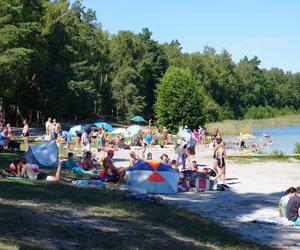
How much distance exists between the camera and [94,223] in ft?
30.2

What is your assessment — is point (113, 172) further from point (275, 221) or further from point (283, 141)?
point (283, 141)

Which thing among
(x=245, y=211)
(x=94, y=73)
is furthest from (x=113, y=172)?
(x=94, y=73)

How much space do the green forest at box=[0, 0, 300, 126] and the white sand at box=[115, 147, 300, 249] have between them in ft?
73.0

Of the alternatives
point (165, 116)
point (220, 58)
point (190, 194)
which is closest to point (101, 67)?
point (165, 116)

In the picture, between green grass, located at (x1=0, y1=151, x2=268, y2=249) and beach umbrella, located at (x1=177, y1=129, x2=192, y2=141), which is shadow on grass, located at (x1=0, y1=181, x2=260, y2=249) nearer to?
green grass, located at (x1=0, y1=151, x2=268, y2=249)

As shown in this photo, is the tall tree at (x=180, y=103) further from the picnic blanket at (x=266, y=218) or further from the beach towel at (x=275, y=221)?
the beach towel at (x=275, y=221)

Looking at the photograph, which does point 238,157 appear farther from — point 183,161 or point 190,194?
point 190,194

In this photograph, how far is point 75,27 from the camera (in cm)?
6209

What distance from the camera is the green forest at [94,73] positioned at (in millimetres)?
44562

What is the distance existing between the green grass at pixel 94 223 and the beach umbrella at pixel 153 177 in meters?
2.77

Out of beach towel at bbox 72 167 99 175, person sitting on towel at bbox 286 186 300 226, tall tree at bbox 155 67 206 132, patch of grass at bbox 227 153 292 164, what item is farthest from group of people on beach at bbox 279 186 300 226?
tall tree at bbox 155 67 206 132

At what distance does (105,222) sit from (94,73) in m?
56.3

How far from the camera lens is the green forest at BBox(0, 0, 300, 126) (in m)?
44.6

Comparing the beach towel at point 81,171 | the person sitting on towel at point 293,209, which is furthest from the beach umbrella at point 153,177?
the person sitting on towel at point 293,209
